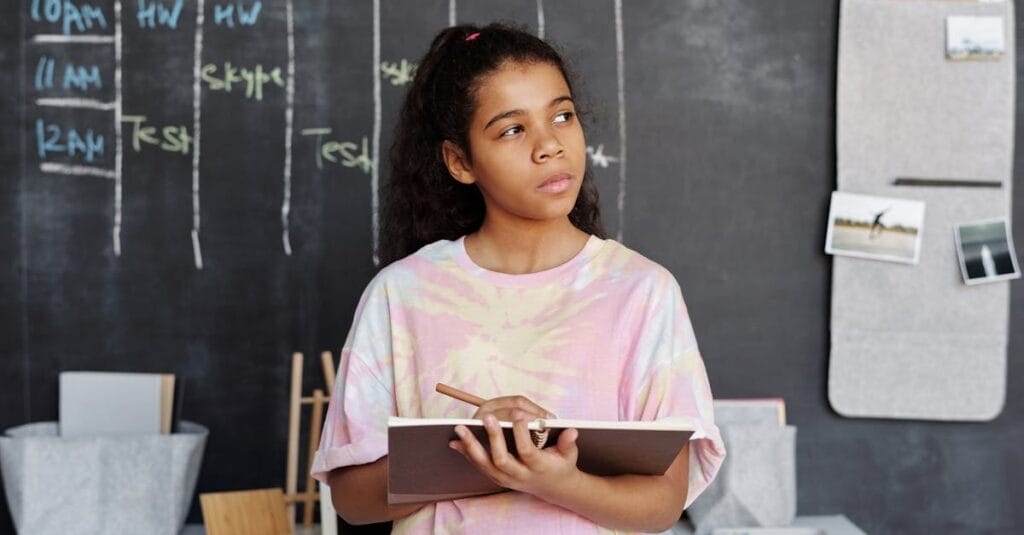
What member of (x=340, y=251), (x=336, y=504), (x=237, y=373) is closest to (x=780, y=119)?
(x=340, y=251)

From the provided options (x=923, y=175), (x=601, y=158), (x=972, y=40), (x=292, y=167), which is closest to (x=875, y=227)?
(x=923, y=175)

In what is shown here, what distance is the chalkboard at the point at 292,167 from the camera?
2834mm

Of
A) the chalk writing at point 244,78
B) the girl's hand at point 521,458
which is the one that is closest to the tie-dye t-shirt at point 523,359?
the girl's hand at point 521,458

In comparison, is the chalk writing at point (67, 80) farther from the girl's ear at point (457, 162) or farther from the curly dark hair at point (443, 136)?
the girl's ear at point (457, 162)

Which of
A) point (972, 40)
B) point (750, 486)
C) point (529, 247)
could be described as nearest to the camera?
point (529, 247)

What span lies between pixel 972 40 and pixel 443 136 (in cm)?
184

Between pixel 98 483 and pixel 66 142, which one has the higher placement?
pixel 66 142

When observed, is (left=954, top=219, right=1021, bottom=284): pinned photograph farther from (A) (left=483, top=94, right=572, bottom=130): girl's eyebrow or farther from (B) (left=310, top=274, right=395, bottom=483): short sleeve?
(B) (left=310, top=274, right=395, bottom=483): short sleeve

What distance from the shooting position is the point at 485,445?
1074 millimetres

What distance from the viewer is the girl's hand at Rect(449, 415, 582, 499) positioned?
1045mm

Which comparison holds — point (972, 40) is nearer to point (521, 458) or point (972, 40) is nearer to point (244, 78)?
point (244, 78)

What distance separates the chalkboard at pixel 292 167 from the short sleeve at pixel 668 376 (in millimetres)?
1613

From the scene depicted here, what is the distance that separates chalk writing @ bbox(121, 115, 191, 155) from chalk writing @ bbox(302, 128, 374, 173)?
0.98ft

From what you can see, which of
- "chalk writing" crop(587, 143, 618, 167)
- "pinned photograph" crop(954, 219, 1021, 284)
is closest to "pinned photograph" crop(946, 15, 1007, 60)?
"pinned photograph" crop(954, 219, 1021, 284)
